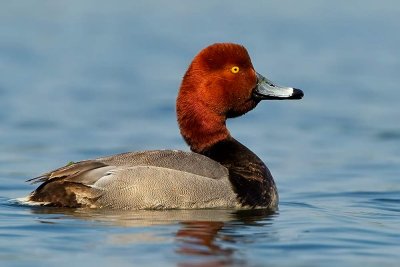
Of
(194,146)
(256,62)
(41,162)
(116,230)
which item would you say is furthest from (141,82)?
(116,230)

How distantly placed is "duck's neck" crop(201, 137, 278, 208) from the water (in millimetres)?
178

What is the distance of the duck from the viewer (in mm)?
9586

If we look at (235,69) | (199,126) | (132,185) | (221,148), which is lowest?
(132,185)

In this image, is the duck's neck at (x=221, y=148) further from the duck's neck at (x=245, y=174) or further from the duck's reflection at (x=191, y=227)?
the duck's reflection at (x=191, y=227)

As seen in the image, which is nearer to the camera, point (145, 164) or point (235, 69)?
point (145, 164)

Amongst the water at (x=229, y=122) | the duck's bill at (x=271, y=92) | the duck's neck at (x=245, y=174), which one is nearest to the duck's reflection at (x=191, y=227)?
the water at (x=229, y=122)

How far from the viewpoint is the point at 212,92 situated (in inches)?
414

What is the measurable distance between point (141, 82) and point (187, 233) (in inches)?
484

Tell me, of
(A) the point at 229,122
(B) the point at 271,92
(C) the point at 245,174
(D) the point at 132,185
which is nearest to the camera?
(D) the point at 132,185

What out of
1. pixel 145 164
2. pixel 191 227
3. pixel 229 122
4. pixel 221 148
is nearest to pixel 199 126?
pixel 221 148

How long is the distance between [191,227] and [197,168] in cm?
90

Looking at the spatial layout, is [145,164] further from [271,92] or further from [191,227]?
[271,92]

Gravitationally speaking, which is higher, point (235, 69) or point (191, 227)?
point (235, 69)

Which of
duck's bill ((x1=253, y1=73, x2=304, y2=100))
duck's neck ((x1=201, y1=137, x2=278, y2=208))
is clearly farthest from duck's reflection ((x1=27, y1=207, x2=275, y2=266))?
duck's bill ((x1=253, y1=73, x2=304, y2=100))
